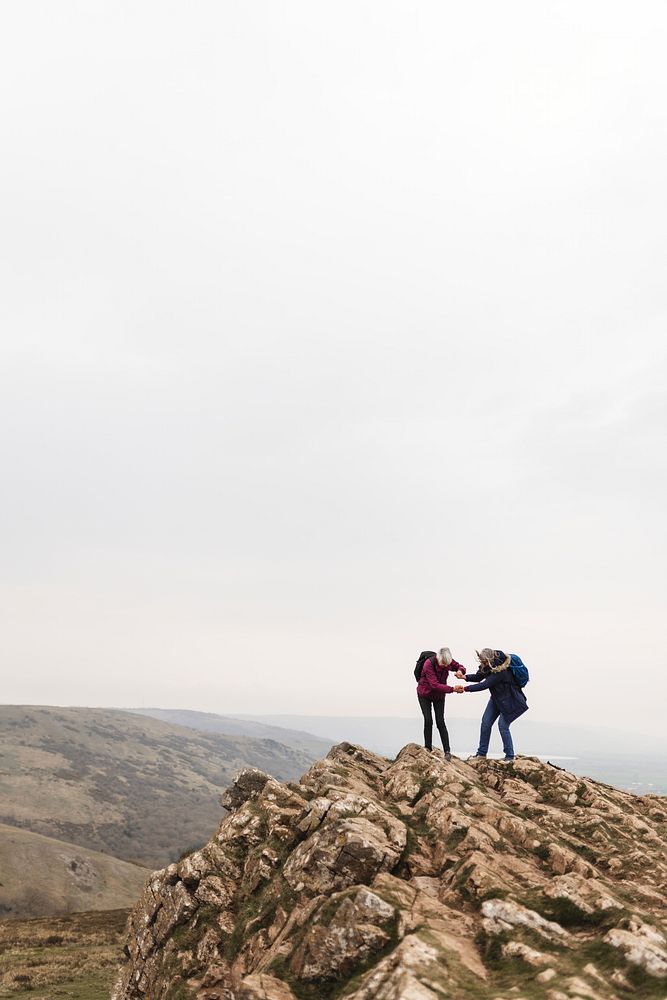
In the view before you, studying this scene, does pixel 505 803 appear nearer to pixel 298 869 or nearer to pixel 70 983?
pixel 298 869

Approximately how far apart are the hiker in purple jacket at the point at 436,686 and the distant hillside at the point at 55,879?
97.6 m

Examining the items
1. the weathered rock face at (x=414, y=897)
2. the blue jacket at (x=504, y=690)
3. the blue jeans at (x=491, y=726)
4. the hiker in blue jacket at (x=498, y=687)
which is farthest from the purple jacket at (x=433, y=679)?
the weathered rock face at (x=414, y=897)

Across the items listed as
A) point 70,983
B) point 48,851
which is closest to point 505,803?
point 70,983

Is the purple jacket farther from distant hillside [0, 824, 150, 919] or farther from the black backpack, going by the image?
distant hillside [0, 824, 150, 919]

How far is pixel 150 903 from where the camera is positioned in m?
19.4

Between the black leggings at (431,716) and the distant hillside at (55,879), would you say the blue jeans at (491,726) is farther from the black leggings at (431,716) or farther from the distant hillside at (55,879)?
the distant hillside at (55,879)

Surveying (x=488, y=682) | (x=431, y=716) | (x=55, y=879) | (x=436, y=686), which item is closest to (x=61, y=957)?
(x=431, y=716)

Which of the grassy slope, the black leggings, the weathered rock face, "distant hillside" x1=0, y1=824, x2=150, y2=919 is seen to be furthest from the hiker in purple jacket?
"distant hillside" x1=0, y1=824, x2=150, y2=919

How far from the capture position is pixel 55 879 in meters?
97.6

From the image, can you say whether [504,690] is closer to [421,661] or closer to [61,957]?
[421,661]

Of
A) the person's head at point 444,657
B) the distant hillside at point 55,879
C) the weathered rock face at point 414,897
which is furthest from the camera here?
the distant hillside at point 55,879

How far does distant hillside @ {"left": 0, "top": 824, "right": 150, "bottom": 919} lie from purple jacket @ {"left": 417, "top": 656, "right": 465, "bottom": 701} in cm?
9804

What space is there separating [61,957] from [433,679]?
40469 millimetres

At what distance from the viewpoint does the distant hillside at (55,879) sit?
90.4m
